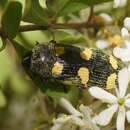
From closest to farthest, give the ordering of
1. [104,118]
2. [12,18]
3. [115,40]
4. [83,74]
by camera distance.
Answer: [12,18] < [104,118] < [83,74] < [115,40]

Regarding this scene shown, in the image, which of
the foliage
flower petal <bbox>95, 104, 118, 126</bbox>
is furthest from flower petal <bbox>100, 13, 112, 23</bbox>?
flower petal <bbox>95, 104, 118, 126</bbox>

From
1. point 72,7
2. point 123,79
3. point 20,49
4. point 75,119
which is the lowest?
point 75,119

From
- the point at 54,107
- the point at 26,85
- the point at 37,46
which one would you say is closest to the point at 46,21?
the point at 37,46

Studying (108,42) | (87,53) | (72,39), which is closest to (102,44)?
(108,42)

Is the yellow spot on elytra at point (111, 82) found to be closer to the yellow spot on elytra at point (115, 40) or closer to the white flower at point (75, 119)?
the white flower at point (75, 119)

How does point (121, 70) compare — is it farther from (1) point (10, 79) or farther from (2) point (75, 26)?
(1) point (10, 79)

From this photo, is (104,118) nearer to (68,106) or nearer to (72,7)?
(68,106)

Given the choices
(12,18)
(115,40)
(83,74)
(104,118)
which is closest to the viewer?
(12,18)

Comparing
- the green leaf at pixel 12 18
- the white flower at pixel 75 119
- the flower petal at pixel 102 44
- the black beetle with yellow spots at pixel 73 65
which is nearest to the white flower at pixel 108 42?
the flower petal at pixel 102 44
